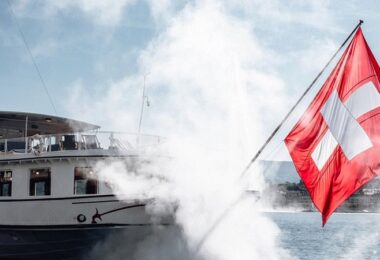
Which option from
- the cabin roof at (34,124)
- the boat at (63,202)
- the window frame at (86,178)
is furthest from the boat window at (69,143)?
the cabin roof at (34,124)

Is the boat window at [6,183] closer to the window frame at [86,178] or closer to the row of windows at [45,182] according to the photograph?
the row of windows at [45,182]

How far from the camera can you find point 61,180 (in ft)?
59.0

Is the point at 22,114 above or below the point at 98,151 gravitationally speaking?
above

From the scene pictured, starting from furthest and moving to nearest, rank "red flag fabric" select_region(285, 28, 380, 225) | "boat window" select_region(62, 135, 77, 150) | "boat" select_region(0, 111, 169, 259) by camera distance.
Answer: "boat window" select_region(62, 135, 77, 150) < "boat" select_region(0, 111, 169, 259) < "red flag fabric" select_region(285, 28, 380, 225)

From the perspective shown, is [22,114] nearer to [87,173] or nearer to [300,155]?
[87,173]

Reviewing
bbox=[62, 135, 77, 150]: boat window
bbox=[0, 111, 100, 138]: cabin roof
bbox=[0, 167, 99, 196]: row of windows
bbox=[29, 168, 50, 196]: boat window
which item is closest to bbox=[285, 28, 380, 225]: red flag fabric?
bbox=[0, 167, 99, 196]: row of windows

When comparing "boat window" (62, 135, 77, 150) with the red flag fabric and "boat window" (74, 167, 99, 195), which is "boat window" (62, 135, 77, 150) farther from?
the red flag fabric

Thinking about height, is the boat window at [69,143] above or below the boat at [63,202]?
above

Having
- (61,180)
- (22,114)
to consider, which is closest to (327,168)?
(61,180)

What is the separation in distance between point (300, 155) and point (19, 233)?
11.2 m

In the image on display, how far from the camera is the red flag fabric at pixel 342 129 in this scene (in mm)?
10734

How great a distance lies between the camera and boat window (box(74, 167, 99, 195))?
1770 centimetres

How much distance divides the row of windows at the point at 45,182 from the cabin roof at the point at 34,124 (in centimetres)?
307

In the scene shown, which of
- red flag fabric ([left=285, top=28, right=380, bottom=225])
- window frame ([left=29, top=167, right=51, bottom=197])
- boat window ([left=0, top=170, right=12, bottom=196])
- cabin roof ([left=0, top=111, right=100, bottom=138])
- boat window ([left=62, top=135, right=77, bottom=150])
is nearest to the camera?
red flag fabric ([left=285, top=28, right=380, bottom=225])
